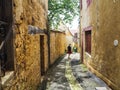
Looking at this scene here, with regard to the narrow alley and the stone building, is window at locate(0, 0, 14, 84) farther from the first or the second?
the stone building


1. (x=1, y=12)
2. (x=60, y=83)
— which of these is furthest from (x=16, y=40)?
(x=60, y=83)

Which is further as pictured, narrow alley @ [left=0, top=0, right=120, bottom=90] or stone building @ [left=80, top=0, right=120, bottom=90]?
stone building @ [left=80, top=0, right=120, bottom=90]

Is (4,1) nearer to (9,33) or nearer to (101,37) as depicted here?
(9,33)

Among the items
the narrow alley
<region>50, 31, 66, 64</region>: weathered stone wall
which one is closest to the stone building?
the narrow alley

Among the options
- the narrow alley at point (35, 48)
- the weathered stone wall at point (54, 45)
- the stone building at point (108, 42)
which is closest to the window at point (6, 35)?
the narrow alley at point (35, 48)

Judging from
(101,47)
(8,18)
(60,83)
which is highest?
(8,18)

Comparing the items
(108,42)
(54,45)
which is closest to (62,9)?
(54,45)

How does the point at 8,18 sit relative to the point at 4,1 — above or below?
below

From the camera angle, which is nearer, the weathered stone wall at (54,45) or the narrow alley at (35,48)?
the narrow alley at (35,48)

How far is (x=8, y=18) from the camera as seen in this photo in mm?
4109

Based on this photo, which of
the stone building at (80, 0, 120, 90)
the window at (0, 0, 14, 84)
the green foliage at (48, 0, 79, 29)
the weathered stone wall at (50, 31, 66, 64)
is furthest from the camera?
the green foliage at (48, 0, 79, 29)

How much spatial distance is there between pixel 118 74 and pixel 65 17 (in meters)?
16.6

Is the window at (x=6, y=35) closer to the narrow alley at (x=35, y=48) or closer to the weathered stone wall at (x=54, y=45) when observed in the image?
the narrow alley at (x=35, y=48)

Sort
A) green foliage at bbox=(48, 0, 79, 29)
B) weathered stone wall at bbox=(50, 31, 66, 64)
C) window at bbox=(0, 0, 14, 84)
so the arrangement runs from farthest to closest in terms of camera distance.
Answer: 1. green foliage at bbox=(48, 0, 79, 29)
2. weathered stone wall at bbox=(50, 31, 66, 64)
3. window at bbox=(0, 0, 14, 84)
